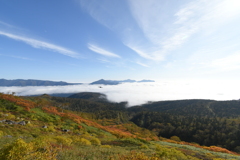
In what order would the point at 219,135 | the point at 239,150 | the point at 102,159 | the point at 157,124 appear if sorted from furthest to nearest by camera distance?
the point at 157,124 → the point at 219,135 → the point at 239,150 → the point at 102,159

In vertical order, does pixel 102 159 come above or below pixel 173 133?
above

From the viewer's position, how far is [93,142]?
74.8 ft

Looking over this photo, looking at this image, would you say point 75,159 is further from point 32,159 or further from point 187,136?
point 187,136

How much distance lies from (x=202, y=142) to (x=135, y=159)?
145m

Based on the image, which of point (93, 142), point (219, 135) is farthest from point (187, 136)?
point (93, 142)

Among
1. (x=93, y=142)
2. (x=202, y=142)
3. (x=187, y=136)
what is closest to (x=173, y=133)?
(x=187, y=136)

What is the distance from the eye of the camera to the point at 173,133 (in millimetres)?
147875

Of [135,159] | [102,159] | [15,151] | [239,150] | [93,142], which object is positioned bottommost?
[239,150]

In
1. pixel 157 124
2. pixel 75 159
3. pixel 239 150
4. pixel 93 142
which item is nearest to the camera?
pixel 75 159

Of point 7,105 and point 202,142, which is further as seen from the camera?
point 202,142

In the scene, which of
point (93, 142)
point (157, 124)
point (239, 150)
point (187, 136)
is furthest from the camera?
point (157, 124)

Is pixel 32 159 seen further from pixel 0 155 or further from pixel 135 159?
pixel 135 159

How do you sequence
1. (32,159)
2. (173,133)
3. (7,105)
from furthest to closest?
(173,133)
(7,105)
(32,159)

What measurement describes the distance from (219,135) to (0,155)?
155 meters
